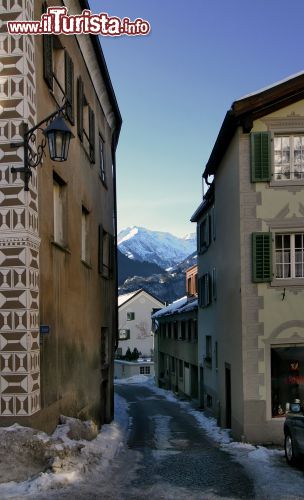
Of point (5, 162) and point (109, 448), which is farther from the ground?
point (5, 162)

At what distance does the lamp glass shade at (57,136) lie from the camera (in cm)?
1023

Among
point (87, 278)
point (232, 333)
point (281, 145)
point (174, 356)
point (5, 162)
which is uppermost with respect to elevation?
point (281, 145)

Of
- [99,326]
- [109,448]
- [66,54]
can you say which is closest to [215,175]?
[99,326]

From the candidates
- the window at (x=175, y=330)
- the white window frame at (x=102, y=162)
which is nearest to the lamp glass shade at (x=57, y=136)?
the white window frame at (x=102, y=162)

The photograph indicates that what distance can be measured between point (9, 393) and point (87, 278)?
275 inches

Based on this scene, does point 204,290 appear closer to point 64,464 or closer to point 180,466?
point 180,466

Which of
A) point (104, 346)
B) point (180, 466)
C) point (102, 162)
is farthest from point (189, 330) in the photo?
point (180, 466)

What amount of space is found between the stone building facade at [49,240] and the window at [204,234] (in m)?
8.10

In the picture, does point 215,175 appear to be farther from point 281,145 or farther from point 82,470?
point 82,470

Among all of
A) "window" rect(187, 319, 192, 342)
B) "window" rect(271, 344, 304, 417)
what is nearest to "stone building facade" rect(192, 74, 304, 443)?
"window" rect(271, 344, 304, 417)

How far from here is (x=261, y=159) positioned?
57.8 feet

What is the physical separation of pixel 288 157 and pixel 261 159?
85cm

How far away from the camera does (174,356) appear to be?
4172cm

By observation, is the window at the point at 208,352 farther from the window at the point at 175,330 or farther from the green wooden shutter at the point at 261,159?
the window at the point at 175,330
